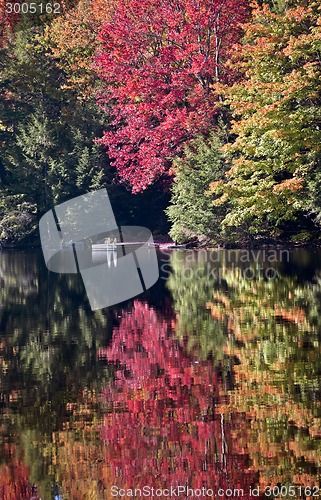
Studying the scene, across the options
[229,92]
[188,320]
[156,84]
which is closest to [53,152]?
[156,84]

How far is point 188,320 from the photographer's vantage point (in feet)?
38.1

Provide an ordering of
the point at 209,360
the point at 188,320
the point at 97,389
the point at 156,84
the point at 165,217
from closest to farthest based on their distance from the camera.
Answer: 1. the point at 97,389
2. the point at 209,360
3. the point at 188,320
4. the point at 156,84
5. the point at 165,217

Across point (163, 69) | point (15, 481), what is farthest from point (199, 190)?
point (15, 481)

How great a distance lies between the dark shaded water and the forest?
13452 mm

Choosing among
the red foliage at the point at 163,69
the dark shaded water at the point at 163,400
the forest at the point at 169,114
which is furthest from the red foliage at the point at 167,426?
the red foliage at the point at 163,69

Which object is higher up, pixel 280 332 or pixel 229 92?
pixel 229 92

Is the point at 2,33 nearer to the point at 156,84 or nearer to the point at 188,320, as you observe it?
the point at 156,84

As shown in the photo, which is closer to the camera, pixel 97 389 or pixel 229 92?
pixel 97 389

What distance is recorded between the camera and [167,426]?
242 inches

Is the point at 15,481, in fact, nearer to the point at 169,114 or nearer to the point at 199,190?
the point at 199,190

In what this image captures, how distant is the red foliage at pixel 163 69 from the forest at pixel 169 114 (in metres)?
0.06

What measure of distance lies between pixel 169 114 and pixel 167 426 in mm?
27761

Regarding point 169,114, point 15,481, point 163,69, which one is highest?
point 163,69

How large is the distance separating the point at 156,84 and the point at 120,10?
3885 mm
